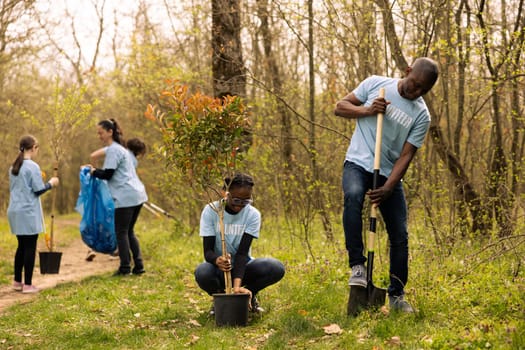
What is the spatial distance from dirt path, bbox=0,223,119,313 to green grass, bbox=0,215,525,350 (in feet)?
1.02

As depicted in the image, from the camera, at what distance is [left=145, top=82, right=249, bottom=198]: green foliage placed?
17.9 feet

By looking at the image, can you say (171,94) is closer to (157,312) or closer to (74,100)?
(157,312)

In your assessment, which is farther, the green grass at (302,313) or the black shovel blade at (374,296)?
the black shovel blade at (374,296)

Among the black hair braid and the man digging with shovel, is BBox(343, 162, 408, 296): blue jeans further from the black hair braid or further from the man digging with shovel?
the black hair braid

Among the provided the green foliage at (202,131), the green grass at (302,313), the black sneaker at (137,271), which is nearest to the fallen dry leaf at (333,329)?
the green grass at (302,313)

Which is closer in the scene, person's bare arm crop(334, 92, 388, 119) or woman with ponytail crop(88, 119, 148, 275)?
person's bare arm crop(334, 92, 388, 119)

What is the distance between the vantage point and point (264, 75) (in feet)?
41.8

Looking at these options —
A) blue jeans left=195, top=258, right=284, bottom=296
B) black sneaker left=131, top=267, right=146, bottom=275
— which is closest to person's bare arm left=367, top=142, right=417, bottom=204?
blue jeans left=195, top=258, right=284, bottom=296

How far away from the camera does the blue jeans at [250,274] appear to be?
5.71 meters

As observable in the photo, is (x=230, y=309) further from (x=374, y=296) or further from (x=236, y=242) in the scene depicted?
(x=374, y=296)

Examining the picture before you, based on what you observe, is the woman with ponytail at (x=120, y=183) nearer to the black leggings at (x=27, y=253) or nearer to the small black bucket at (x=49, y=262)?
the small black bucket at (x=49, y=262)

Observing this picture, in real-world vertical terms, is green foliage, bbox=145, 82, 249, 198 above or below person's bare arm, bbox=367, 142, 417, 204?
above

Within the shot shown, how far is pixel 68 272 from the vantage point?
9.62m

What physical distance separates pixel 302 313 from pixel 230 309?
71cm
